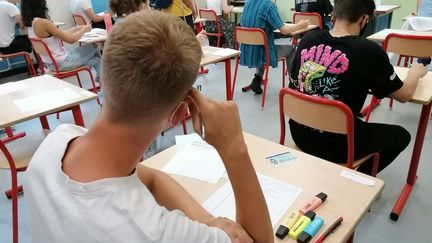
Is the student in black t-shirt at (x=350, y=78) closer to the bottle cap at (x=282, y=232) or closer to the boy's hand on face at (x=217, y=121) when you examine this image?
the bottle cap at (x=282, y=232)

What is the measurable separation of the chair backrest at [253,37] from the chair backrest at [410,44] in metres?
1.02

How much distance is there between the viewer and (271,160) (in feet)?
3.97

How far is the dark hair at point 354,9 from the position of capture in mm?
1725

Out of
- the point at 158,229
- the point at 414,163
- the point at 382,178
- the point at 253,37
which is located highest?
the point at 158,229

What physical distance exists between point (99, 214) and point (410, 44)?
2.80 metres

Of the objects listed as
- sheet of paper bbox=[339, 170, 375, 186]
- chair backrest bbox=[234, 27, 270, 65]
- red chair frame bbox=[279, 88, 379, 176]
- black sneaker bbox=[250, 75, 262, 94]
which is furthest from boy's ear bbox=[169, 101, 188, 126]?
black sneaker bbox=[250, 75, 262, 94]

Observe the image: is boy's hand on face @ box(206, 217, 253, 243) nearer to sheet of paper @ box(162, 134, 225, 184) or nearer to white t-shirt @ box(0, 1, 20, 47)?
sheet of paper @ box(162, 134, 225, 184)

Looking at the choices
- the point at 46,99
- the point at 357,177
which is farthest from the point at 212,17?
the point at 357,177

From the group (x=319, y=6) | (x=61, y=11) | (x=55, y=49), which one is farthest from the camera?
(x=61, y=11)

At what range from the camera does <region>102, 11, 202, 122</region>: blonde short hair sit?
590mm

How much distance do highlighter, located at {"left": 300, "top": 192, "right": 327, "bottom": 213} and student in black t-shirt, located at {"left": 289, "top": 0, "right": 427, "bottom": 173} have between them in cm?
72

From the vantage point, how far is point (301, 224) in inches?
35.4

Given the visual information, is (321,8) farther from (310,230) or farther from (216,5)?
(310,230)

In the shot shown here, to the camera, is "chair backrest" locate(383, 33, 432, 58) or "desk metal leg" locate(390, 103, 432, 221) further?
"chair backrest" locate(383, 33, 432, 58)
